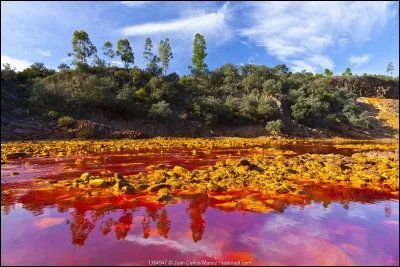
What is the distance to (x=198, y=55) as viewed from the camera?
57.9m

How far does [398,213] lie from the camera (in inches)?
236

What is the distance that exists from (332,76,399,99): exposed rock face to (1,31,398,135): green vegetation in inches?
816

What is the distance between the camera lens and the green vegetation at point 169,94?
105 ft

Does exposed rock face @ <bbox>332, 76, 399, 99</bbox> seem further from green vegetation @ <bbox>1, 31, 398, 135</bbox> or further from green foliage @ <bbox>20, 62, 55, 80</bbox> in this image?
green foliage @ <bbox>20, 62, 55, 80</bbox>

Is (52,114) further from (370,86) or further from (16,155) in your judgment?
(370,86)

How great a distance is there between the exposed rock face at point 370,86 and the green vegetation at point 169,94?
68.0 feet

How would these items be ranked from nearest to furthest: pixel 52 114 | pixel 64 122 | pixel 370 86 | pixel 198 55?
1. pixel 64 122
2. pixel 52 114
3. pixel 198 55
4. pixel 370 86

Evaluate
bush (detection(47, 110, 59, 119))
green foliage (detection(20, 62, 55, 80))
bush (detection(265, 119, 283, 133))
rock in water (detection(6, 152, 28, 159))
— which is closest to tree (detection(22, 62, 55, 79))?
green foliage (detection(20, 62, 55, 80))

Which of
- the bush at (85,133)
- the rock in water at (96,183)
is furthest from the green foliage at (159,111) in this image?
the rock in water at (96,183)

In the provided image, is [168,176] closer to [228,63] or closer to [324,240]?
[324,240]

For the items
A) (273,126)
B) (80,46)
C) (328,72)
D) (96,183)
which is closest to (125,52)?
(80,46)

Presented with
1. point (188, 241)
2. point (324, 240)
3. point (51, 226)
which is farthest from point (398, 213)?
point (51, 226)

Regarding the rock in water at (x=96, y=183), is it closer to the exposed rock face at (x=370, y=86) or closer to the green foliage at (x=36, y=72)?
the green foliage at (x=36, y=72)

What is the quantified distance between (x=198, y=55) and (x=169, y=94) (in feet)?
67.1
